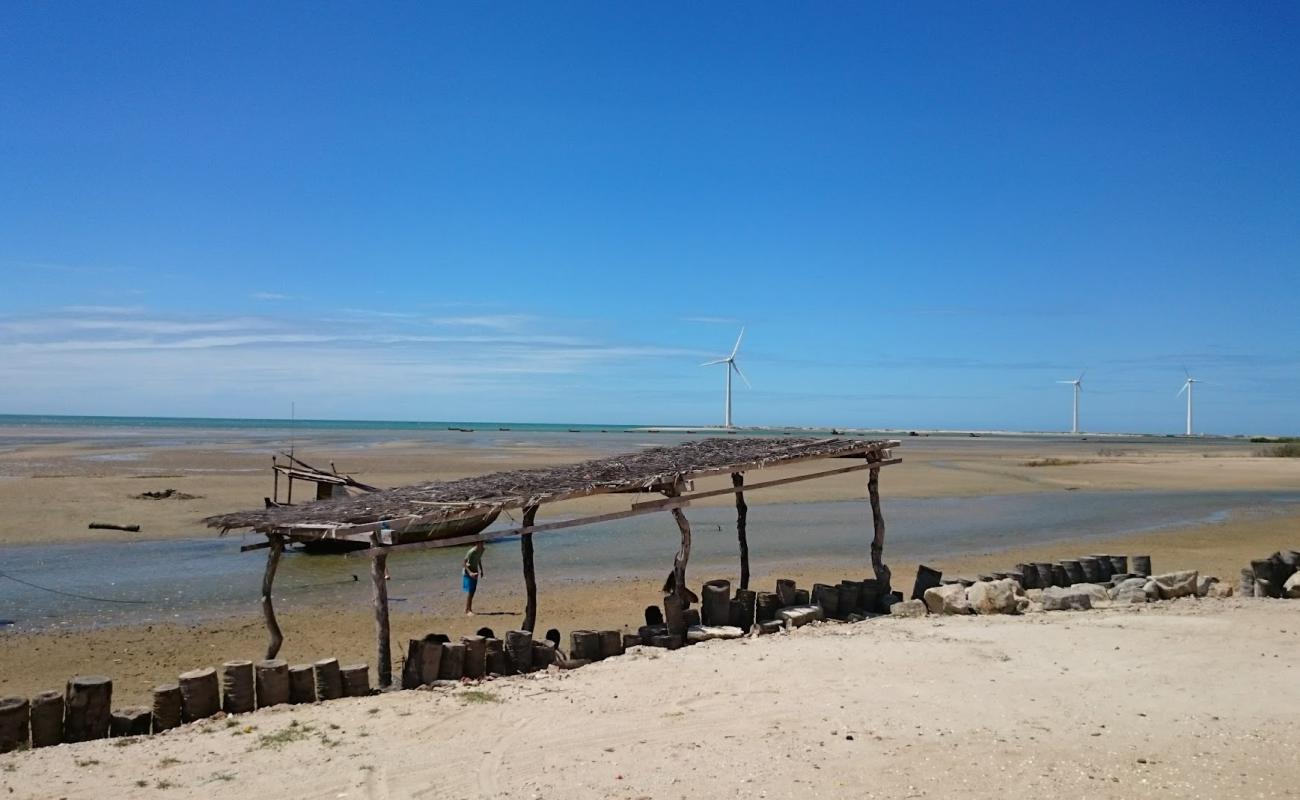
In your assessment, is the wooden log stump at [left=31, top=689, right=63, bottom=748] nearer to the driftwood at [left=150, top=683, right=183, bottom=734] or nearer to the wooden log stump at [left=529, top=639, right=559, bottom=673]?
the driftwood at [left=150, top=683, right=183, bottom=734]

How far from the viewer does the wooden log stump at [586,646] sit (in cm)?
952

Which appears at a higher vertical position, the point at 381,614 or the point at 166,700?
the point at 381,614

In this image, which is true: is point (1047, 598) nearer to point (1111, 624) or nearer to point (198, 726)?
point (1111, 624)

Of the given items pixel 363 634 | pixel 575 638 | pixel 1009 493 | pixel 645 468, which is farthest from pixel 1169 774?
pixel 1009 493

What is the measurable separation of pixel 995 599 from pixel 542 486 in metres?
5.79

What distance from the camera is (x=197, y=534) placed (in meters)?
20.9

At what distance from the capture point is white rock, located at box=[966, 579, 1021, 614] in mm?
11297

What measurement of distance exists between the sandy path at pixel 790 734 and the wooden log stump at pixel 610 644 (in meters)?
0.39

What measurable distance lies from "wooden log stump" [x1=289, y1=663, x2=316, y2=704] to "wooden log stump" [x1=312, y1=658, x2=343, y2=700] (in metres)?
0.06

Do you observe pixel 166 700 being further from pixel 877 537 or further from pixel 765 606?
pixel 877 537

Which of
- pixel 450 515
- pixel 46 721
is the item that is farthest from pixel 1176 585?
pixel 46 721

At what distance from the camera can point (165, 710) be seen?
24.9 ft

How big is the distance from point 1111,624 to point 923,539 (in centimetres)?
1040

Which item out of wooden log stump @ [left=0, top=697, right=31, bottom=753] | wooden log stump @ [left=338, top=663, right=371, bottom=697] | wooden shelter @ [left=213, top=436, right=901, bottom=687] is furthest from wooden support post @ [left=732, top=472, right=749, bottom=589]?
wooden log stump @ [left=0, top=697, right=31, bottom=753]
